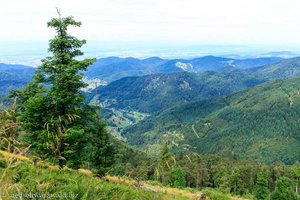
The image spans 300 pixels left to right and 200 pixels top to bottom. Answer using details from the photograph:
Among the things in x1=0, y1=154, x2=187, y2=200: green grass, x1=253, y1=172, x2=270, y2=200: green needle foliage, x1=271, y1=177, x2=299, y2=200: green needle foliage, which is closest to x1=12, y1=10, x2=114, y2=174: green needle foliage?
x1=0, y1=154, x2=187, y2=200: green grass

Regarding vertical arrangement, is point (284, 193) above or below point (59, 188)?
below

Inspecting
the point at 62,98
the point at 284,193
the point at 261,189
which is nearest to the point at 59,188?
the point at 62,98

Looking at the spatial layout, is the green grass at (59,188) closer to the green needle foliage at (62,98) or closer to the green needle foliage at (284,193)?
the green needle foliage at (62,98)

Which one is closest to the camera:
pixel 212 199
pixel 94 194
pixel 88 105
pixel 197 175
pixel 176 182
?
pixel 94 194

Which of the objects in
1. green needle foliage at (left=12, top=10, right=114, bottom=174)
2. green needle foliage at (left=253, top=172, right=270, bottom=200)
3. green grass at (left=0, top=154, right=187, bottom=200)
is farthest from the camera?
green needle foliage at (left=253, top=172, right=270, bottom=200)

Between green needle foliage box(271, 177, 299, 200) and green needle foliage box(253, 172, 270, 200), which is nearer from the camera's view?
green needle foliage box(271, 177, 299, 200)

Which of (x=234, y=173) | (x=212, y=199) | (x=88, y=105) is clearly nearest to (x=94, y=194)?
(x=212, y=199)

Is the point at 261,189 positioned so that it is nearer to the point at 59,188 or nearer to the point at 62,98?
the point at 62,98

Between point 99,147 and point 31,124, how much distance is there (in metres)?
13.9

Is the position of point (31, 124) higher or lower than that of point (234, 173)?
higher

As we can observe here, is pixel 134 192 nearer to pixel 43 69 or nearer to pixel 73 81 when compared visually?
pixel 73 81

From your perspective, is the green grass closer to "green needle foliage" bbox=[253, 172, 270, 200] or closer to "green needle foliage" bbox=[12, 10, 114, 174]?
"green needle foliage" bbox=[12, 10, 114, 174]

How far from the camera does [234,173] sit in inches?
3113

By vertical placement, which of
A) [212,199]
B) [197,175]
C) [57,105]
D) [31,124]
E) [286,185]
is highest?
[57,105]
